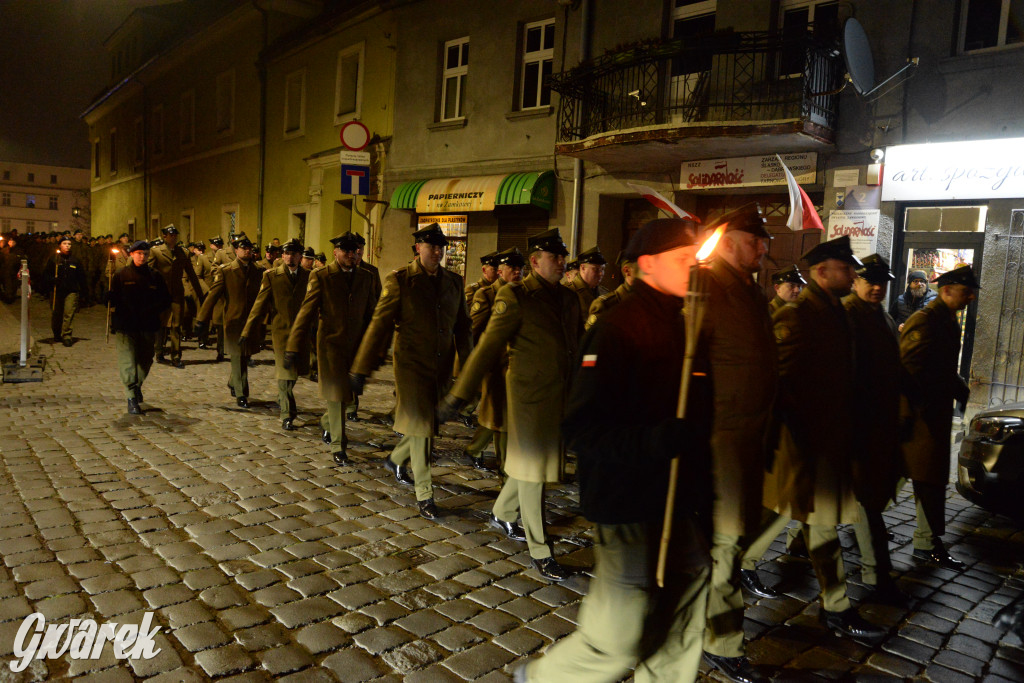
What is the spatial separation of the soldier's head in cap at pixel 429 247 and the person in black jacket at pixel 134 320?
4654 mm

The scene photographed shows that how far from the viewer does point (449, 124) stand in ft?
55.8

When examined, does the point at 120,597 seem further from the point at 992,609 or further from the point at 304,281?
the point at 304,281

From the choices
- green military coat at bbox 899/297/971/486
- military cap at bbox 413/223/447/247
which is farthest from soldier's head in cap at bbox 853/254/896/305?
military cap at bbox 413/223/447/247

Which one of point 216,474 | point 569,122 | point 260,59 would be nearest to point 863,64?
point 569,122

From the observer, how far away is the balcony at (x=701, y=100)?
10.9 m

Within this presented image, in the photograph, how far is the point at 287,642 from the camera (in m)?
3.51

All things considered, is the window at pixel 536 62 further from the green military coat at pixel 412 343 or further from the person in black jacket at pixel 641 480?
the person in black jacket at pixel 641 480

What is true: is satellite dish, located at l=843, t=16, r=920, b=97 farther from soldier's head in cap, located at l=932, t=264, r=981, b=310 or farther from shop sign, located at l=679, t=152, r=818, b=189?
soldier's head in cap, located at l=932, t=264, r=981, b=310

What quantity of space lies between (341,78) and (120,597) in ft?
60.5

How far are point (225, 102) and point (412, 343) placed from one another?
2445 cm

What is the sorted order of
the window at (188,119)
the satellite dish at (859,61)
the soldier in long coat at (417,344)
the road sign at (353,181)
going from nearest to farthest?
the soldier in long coat at (417,344), the satellite dish at (859,61), the road sign at (353,181), the window at (188,119)

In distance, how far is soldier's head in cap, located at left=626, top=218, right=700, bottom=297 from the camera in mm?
2654

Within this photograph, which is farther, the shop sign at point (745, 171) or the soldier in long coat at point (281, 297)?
the shop sign at point (745, 171)

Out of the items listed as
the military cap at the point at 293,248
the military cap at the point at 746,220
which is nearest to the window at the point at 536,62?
the military cap at the point at 293,248
